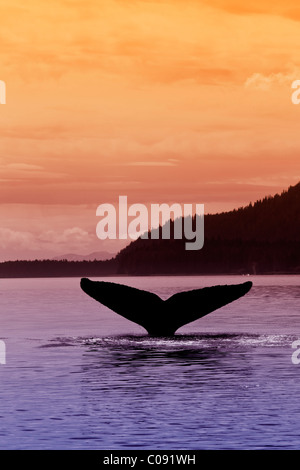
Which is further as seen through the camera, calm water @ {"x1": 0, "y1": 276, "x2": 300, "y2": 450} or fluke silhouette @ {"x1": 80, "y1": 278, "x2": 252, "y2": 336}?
fluke silhouette @ {"x1": 80, "y1": 278, "x2": 252, "y2": 336}

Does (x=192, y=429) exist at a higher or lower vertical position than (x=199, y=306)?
lower

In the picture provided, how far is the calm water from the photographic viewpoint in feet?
78.5

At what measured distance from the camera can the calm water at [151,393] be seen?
78.5 feet

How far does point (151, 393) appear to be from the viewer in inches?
1194

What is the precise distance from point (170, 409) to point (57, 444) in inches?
202

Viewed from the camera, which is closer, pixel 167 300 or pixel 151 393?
pixel 151 393

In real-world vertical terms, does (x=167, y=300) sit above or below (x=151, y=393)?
above

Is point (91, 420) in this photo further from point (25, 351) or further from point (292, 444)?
point (25, 351)

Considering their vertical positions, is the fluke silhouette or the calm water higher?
the fluke silhouette

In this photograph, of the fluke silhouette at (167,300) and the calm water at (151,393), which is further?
the fluke silhouette at (167,300)

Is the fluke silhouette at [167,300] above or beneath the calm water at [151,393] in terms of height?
above
